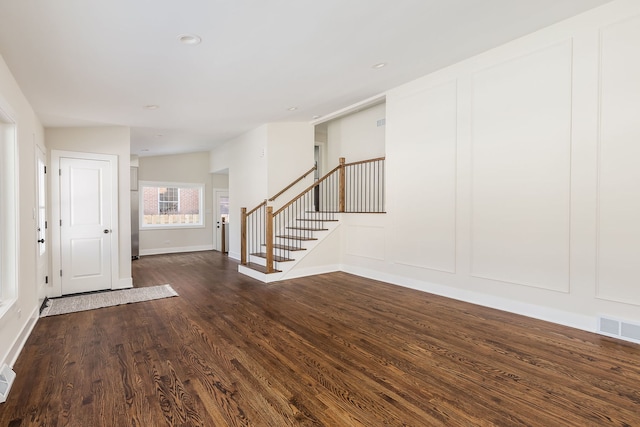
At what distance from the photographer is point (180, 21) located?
8.30 feet

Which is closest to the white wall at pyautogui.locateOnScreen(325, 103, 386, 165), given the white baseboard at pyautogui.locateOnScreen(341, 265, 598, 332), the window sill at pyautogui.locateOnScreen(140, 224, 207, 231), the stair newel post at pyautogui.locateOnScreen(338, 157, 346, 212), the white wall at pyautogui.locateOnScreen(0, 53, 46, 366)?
the stair newel post at pyautogui.locateOnScreen(338, 157, 346, 212)

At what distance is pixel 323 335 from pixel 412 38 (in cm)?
304

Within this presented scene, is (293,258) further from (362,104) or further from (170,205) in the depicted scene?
(170,205)

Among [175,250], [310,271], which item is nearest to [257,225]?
[310,271]

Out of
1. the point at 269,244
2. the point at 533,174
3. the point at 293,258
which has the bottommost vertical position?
the point at 293,258

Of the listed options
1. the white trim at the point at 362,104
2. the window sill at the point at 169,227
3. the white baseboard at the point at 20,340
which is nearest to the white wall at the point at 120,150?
the white baseboard at the point at 20,340

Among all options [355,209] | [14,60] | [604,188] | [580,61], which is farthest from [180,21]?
[355,209]

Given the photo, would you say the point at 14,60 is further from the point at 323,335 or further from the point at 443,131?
the point at 443,131

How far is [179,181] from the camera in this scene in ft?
29.5

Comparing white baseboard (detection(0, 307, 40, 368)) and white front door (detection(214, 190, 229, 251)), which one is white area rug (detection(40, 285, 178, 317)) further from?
white front door (detection(214, 190, 229, 251))

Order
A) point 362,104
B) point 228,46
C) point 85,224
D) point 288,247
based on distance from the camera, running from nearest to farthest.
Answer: point 228,46 → point 85,224 → point 362,104 → point 288,247

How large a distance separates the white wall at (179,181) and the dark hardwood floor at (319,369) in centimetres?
504

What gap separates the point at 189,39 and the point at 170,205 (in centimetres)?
705

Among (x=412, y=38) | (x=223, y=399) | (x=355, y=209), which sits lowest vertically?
(x=223, y=399)
